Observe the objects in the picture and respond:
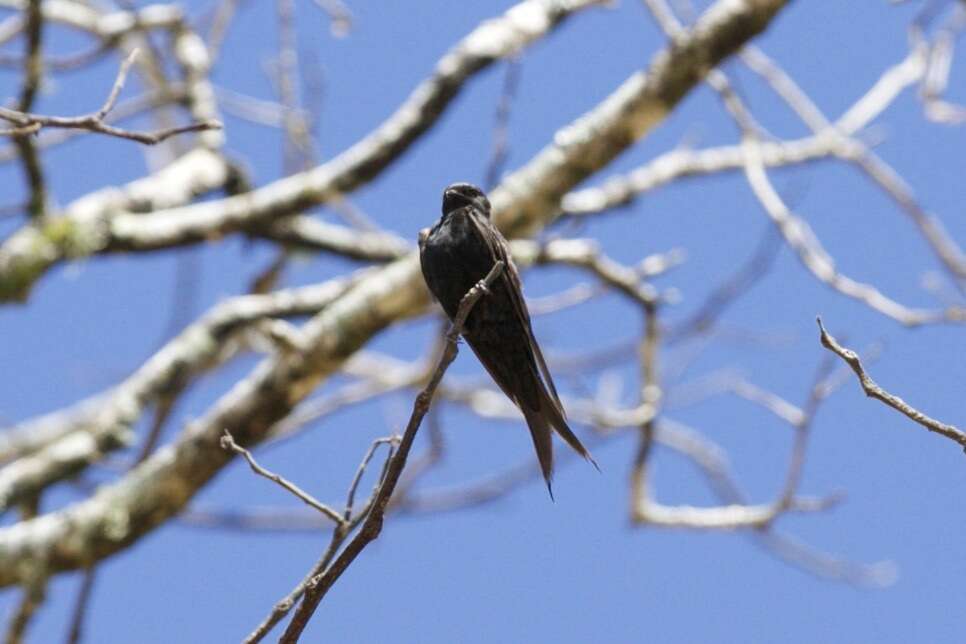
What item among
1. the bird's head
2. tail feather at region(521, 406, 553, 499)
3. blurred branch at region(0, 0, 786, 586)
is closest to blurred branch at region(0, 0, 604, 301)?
blurred branch at region(0, 0, 786, 586)

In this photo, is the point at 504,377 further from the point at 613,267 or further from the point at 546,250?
the point at 613,267

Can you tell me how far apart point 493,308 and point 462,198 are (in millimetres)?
462

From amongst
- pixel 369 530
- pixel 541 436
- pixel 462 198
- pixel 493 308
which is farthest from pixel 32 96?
pixel 369 530

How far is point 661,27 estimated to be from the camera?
625 cm

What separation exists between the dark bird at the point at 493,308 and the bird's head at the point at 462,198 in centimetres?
9

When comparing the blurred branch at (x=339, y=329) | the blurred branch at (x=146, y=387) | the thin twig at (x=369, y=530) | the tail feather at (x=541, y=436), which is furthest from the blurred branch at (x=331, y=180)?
the thin twig at (x=369, y=530)

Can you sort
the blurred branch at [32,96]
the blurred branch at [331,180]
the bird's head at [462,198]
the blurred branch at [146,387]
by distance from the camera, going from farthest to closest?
the blurred branch at [331,180] < the blurred branch at [146,387] < the blurred branch at [32,96] < the bird's head at [462,198]

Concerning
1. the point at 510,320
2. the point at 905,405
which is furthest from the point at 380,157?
the point at 905,405

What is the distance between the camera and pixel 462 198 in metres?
3.82

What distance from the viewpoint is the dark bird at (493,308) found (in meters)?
3.44

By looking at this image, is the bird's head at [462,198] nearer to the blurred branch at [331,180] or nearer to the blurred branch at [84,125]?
the blurred branch at [84,125]

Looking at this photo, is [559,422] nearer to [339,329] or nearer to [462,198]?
[462,198]

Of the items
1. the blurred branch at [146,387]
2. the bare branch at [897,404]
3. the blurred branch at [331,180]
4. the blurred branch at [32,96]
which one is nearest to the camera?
the bare branch at [897,404]

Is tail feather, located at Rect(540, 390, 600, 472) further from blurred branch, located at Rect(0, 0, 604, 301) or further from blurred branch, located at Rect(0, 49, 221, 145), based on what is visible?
blurred branch, located at Rect(0, 0, 604, 301)
